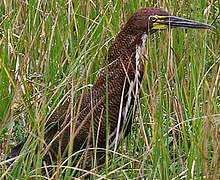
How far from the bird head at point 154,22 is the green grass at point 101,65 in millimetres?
52

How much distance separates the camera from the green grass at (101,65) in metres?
2.38

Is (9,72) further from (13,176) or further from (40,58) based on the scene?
(13,176)

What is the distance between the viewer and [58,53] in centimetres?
323

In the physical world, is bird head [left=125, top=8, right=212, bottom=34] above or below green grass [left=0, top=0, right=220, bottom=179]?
above

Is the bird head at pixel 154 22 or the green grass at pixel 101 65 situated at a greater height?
the bird head at pixel 154 22

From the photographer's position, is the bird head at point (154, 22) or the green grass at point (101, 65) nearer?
the green grass at point (101, 65)

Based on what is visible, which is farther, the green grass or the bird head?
the bird head

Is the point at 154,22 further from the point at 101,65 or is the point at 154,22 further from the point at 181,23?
the point at 101,65

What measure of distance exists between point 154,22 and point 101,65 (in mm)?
394

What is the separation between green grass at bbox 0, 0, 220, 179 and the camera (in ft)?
7.79

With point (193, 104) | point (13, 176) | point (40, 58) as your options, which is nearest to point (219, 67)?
point (193, 104)

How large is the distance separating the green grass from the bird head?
0.05 metres

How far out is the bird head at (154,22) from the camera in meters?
2.88

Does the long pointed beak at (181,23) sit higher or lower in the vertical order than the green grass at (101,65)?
higher
